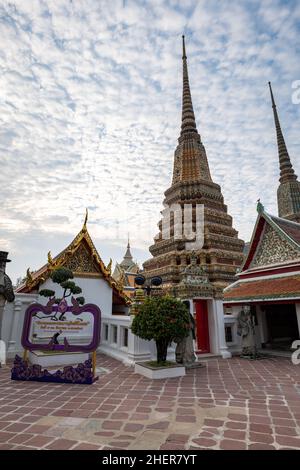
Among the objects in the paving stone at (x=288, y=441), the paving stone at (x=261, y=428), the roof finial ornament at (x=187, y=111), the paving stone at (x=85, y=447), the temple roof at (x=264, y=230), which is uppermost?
the roof finial ornament at (x=187, y=111)

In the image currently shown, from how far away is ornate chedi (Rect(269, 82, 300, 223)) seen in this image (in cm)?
2884

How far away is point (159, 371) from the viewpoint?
7418 mm

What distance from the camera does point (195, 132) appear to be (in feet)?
85.6

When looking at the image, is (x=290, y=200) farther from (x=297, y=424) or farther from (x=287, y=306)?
(x=297, y=424)

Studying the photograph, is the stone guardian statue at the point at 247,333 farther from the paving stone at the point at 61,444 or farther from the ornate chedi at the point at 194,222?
the paving stone at the point at 61,444

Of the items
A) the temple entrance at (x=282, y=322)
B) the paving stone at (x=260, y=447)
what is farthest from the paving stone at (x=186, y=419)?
the temple entrance at (x=282, y=322)

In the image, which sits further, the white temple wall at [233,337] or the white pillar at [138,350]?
the white temple wall at [233,337]

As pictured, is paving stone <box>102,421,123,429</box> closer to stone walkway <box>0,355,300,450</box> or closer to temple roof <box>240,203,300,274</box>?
stone walkway <box>0,355,300,450</box>

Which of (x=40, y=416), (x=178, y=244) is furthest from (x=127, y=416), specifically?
(x=178, y=244)

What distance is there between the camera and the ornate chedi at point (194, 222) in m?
18.4

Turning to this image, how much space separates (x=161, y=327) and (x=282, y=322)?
28.7 ft

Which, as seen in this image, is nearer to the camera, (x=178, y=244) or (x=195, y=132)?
(x=178, y=244)

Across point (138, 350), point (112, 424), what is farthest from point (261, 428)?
point (138, 350)
